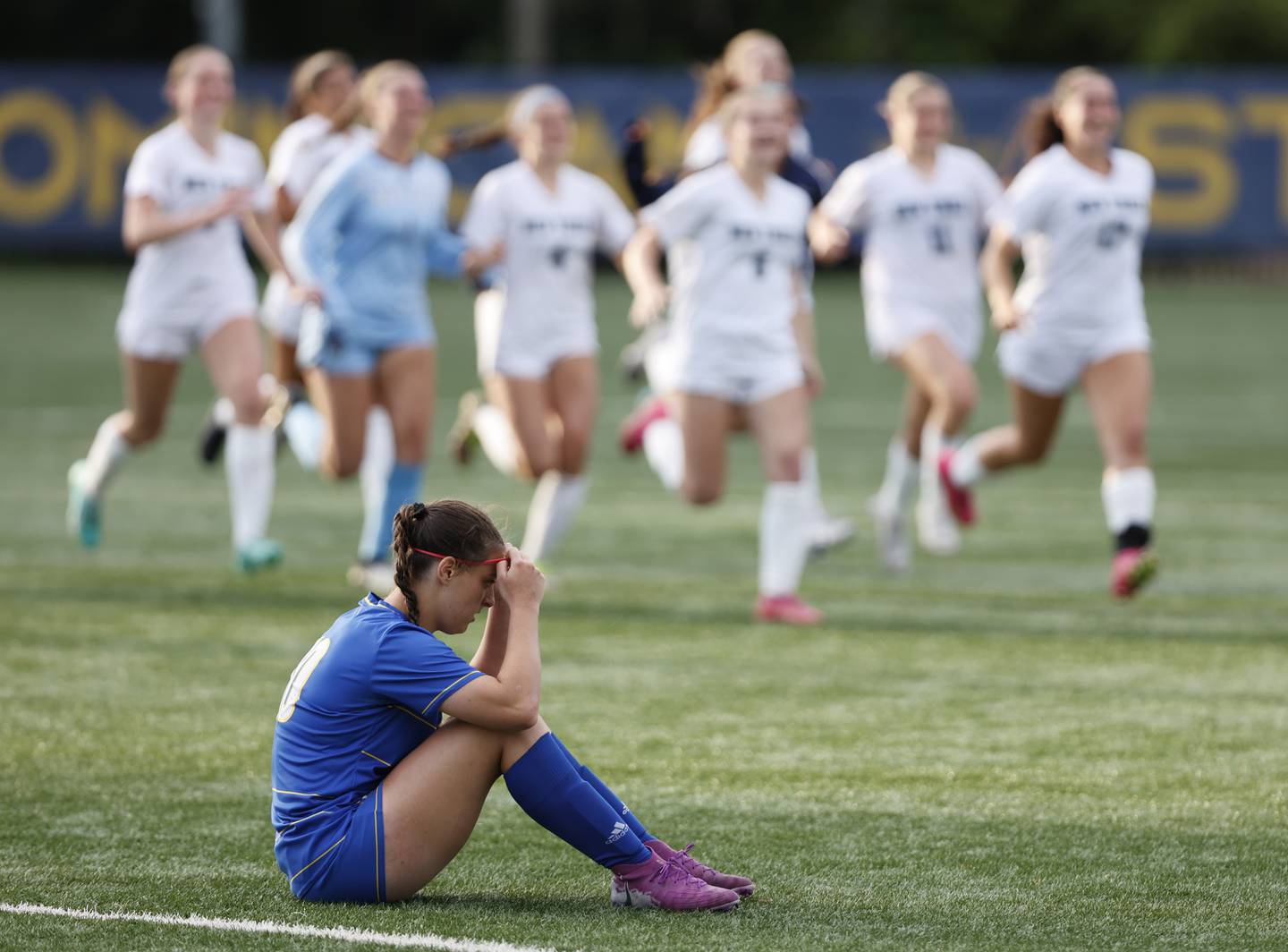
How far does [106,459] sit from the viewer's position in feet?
34.9

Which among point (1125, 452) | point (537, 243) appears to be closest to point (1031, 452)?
point (1125, 452)

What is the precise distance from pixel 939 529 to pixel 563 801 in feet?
22.1

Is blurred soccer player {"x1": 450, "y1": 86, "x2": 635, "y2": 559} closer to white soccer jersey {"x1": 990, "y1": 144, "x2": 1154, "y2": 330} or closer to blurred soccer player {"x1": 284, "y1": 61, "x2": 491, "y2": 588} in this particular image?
blurred soccer player {"x1": 284, "y1": 61, "x2": 491, "y2": 588}

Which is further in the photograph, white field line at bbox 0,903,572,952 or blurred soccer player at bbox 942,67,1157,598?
blurred soccer player at bbox 942,67,1157,598

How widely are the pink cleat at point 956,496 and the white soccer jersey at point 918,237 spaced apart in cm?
55

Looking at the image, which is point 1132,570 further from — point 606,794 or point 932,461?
point 606,794

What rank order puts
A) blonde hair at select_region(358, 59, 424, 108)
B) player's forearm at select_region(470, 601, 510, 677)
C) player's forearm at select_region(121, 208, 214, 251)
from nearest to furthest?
player's forearm at select_region(470, 601, 510, 677) < blonde hair at select_region(358, 59, 424, 108) < player's forearm at select_region(121, 208, 214, 251)

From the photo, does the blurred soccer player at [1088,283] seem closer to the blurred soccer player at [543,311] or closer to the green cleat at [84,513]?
the blurred soccer player at [543,311]

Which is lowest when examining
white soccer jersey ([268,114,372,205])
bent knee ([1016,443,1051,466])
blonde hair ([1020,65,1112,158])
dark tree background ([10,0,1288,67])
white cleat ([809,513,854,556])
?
white cleat ([809,513,854,556])

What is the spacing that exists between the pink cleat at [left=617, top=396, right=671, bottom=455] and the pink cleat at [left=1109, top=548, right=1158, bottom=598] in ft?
8.52

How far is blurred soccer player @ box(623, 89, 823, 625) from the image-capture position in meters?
9.12

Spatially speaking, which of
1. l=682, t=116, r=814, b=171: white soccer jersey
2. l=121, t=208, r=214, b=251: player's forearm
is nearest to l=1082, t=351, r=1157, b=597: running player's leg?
l=682, t=116, r=814, b=171: white soccer jersey

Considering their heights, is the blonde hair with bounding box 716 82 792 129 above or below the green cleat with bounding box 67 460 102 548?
above

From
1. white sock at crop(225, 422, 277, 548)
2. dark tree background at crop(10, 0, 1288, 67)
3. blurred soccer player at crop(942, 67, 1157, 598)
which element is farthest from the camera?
dark tree background at crop(10, 0, 1288, 67)
